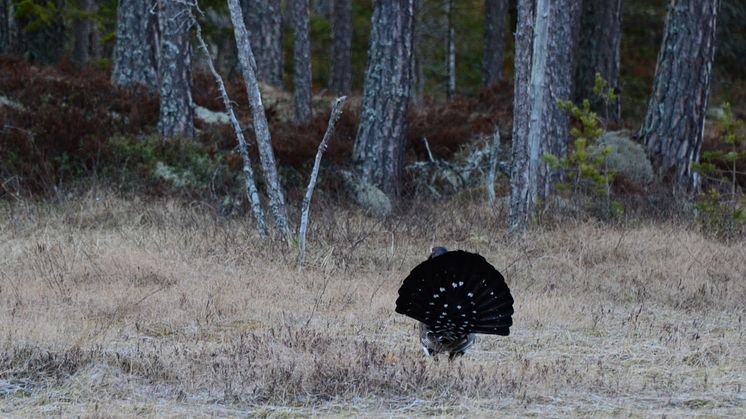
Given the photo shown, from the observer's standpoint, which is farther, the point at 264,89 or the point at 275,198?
the point at 264,89

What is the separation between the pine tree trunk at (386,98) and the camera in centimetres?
1527

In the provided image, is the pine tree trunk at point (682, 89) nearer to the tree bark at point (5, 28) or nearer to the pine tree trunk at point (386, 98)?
the pine tree trunk at point (386, 98)

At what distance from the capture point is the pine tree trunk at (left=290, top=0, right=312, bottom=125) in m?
18.3

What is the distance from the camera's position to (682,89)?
1595cm

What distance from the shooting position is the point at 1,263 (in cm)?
1027

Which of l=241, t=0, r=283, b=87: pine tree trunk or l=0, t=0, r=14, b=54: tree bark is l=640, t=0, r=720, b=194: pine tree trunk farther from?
l=0, t=0, r=14, b=54: tree bark

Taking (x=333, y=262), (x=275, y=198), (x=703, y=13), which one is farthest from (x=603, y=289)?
(x=703, y=13)

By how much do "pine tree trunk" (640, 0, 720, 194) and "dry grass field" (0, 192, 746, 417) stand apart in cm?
422

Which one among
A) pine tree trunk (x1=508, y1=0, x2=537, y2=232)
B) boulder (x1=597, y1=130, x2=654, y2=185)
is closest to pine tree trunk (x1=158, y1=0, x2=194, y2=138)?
pine tree trunk (x1=508, y1=0, x2=537, y2=232)

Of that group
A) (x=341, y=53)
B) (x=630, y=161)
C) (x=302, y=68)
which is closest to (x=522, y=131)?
(x=630, y=161)

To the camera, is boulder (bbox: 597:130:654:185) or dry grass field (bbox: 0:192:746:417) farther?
boulder (bbox: 597:130:654:185)

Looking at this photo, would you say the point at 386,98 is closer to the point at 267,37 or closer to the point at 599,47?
the point at 599,47

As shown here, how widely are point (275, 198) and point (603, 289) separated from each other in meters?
3.75

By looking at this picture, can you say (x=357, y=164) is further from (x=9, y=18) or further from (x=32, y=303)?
(x=9, y=18)
